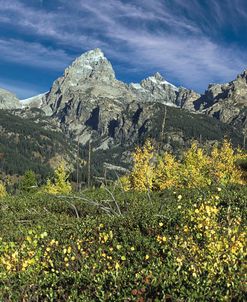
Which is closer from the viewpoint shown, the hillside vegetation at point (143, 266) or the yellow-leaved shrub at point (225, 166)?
the hillside vegetation at point (143, 266)

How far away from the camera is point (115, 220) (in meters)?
11.8

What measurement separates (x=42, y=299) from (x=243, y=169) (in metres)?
33.0

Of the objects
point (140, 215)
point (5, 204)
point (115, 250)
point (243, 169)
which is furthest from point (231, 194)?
point (243, 169)

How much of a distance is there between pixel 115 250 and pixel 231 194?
241 inches

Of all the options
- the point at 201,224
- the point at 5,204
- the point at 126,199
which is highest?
the point at 201,224

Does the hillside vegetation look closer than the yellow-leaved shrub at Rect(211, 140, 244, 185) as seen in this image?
Yes

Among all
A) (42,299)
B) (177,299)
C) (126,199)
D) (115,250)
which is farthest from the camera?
(126,199)

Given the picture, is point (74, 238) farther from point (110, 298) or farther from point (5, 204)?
point (5, 204)

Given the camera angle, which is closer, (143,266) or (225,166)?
(143,266)

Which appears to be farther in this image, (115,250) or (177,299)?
(115,250)

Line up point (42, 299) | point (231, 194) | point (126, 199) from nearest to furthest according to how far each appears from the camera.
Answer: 1. point (42, 299)
2. point (231, 194)
3. point (126, 199)

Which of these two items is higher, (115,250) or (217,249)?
(217,249)

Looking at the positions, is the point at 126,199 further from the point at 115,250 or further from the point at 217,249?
the point at 217,249

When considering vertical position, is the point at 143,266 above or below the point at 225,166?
below
